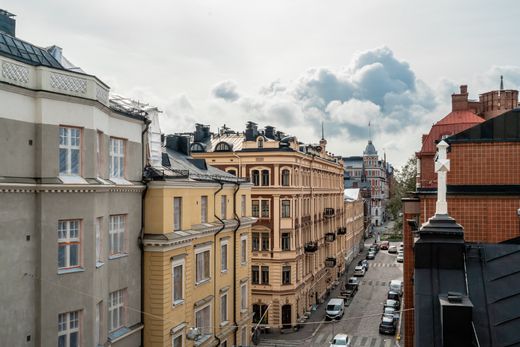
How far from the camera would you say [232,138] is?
166 ft

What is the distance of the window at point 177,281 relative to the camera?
2197 cm

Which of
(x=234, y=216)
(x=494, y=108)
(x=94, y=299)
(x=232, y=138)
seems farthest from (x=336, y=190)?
(x=94, y=299)

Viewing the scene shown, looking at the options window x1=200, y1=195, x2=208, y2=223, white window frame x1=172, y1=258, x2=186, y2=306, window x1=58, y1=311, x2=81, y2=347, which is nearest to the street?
window x1=200, y1=195, x2=208, y2=223

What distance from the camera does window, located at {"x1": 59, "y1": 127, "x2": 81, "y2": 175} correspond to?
16000 millimetres

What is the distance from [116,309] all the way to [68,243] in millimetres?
4463

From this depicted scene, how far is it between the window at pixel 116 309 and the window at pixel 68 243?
3.34 meters

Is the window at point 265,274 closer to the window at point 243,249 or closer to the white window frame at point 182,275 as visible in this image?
the window at point 243,249

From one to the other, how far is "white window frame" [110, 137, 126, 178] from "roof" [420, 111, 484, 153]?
777 inches

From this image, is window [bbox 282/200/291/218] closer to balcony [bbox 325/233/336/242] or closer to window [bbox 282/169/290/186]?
window [bbox 282/169/290/186]

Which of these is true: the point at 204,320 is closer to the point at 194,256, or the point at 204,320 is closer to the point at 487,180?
the point at 194,256

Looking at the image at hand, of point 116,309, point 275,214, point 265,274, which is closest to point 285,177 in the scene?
point 275,214

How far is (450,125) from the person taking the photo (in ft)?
111

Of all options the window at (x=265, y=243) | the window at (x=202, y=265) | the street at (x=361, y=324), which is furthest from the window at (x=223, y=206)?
the window at (x=265, y=243)

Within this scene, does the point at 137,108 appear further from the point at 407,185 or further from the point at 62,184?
the point at 407,185
